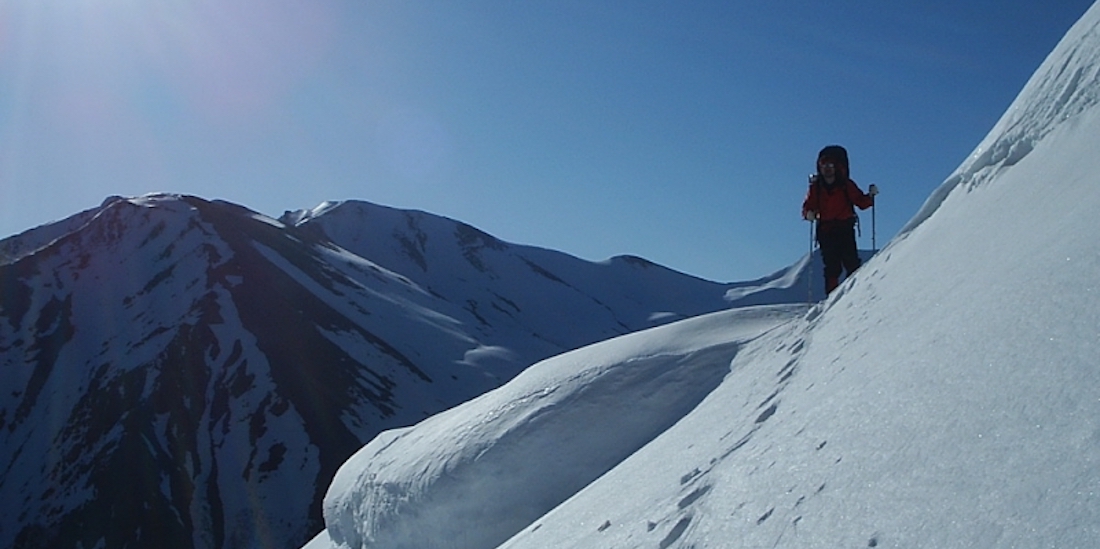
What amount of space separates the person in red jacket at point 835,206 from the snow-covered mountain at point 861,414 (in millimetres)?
802

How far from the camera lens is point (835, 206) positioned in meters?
8.93

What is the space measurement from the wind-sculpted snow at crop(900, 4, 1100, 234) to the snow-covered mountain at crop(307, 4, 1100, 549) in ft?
0.07

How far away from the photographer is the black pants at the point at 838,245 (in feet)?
29.4

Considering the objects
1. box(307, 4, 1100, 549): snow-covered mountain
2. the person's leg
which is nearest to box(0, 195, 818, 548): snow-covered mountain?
box(307, 4, 1100, 549): snow-covered mountain

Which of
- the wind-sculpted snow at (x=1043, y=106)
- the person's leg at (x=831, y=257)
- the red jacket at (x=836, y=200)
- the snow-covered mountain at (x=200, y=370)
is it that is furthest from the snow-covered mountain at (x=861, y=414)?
the snow-covered mountain at (x=200, y=370)

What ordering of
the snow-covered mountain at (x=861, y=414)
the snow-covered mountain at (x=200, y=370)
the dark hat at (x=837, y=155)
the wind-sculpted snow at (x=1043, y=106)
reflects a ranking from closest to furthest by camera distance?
1. the snow-covered mountain at (x=861, y=414)
2. the wind-sculpted snow at (x=1043, y=106)
3. the dark hat at (x=837, y=155)
4. the snow-covered mountain at (x=200, y=370)

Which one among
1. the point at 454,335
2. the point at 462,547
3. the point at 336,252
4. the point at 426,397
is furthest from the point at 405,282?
the point at 462,547

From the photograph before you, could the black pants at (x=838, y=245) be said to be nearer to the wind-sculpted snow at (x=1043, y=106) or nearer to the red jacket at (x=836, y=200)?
the red jacket at (x=836, y=200)

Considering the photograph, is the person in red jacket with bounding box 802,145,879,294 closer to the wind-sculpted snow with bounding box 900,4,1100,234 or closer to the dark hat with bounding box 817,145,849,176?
the dark hat with bounding box 817,145,849,176

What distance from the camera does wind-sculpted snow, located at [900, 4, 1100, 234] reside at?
567 cm

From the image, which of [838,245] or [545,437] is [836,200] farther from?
[545,437]

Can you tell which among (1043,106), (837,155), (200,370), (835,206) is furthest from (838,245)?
(200,370)

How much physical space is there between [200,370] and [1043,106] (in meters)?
67.2

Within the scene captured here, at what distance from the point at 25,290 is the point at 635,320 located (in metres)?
87.5
